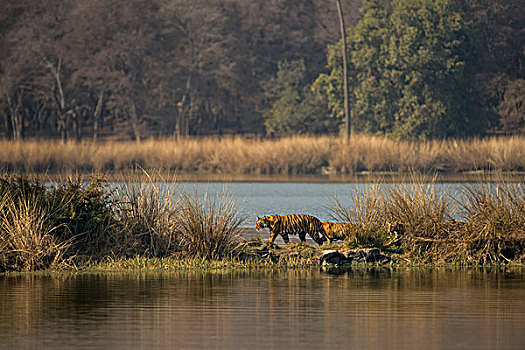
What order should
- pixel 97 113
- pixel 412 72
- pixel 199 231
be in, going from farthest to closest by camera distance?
pixel 97 113 < pixel 412 72 < pixel 199 231

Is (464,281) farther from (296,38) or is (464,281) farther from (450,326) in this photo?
(296,38)

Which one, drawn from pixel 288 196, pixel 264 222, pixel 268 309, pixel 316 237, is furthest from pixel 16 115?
pixel 268 309

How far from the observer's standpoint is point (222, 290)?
39.1 ft

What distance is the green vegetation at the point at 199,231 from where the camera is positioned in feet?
46.3

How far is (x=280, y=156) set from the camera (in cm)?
4400

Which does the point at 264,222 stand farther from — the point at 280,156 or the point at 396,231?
the point at 280,156

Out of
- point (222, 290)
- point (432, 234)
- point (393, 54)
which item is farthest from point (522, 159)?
point (222, 290)

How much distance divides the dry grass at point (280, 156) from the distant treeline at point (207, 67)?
1205 centimetres

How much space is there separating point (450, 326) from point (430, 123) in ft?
146

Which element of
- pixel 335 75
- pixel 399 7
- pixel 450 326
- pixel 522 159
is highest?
pixel 399 7

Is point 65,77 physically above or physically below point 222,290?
above

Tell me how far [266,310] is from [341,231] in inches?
186

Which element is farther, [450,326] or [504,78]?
[504,78]

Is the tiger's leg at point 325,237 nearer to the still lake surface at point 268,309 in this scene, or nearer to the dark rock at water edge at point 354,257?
the dark rock at water edge at point 354,257
